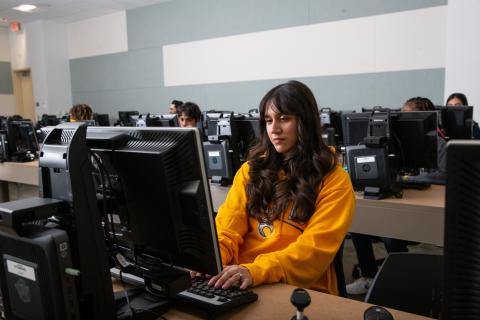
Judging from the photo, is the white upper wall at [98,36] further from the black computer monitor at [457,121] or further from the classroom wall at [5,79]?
the black computer monitor at [457,121]

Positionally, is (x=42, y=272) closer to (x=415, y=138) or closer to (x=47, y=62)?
(x=415, y=138)

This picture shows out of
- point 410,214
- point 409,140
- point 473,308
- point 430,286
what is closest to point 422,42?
point 409,140

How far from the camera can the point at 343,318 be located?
112 centimetres

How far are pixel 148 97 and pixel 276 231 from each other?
8.15 meters

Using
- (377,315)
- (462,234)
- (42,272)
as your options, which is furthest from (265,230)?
(462,234)

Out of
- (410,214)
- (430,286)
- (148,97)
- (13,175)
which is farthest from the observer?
(148,97)

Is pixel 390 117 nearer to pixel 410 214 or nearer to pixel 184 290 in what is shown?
pixel 410 214

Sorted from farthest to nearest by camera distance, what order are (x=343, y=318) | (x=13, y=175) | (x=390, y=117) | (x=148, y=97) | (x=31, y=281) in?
(x=148, y=97)
(x=13, y=175)
(x=390, y=117)
(x=343, y=318)
(x=31, y=281)

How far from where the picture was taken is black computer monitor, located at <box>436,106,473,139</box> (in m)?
3.46

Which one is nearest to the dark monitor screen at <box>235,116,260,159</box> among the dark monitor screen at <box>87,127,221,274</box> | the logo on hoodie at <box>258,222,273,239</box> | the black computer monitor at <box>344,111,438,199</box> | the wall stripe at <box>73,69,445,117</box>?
the black computer monitor at <box>344,111,438,199</box>

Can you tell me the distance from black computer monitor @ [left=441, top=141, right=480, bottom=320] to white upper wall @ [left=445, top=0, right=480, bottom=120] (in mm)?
5702

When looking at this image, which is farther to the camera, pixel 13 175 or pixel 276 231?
pixel 13 175

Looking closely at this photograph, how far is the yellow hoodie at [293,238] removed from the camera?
1.39 m

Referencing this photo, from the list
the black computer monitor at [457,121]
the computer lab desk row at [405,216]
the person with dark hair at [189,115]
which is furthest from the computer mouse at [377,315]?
the person with dark hair at [189,115]
